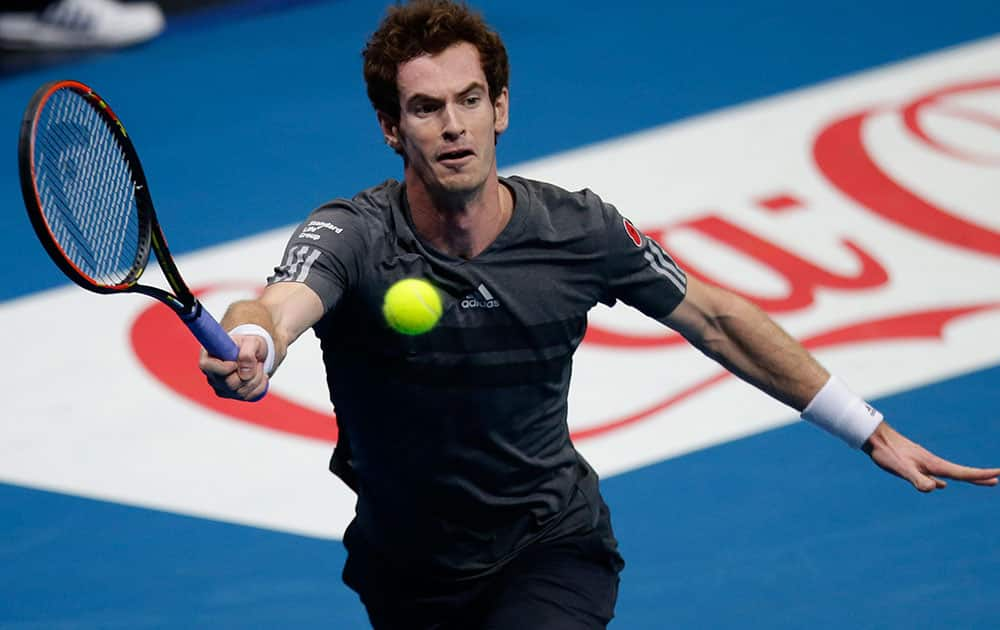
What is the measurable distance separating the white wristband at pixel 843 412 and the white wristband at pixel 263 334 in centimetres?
155

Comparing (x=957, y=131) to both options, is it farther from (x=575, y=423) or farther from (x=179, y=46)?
(x=179, y=46)

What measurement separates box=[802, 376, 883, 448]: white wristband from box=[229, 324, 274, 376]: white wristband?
1.55 metres

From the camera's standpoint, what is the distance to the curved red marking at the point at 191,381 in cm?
654

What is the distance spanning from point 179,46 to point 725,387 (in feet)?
18.5

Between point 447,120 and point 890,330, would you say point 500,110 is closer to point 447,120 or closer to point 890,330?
point 447,120

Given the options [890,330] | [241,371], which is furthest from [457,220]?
[890,330]

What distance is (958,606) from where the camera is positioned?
526 centimetres

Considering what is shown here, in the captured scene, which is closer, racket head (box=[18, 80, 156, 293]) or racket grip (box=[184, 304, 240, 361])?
racket grip (box=[184, 304, 240, 361])

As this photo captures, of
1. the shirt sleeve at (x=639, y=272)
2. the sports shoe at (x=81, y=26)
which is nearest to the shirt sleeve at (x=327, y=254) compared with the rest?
the shirt sleeve at (x=639, y=272)

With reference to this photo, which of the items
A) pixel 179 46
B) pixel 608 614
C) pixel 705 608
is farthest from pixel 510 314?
pixel 179 46

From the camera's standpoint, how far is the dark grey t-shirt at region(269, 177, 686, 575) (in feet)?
12.8

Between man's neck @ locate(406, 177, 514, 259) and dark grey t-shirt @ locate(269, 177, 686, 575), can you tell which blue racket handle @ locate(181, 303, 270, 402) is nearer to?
dark grey t-shirt @ locate(269, 177, 686, 575)

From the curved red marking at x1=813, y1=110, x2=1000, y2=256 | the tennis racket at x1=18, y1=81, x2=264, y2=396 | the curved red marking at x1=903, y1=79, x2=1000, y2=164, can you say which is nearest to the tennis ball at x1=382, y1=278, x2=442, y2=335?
the tennis racket at x1=18, y1=81, x2=264, y2=396

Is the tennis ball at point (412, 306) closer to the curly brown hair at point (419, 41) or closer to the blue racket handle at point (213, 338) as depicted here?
the curly brown hair at point (419, 41)
